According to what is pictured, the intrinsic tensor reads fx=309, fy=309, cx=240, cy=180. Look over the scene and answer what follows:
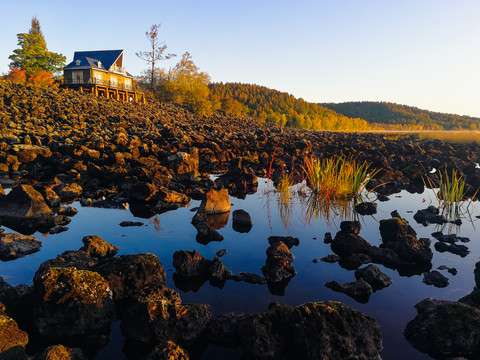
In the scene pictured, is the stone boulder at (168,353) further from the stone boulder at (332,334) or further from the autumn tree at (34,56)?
the autumn tree at (34,56)

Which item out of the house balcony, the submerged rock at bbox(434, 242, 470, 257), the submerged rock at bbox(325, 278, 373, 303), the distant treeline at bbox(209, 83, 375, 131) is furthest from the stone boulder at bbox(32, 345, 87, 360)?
the distant treeline at bbox(209, 83, 375, 131)

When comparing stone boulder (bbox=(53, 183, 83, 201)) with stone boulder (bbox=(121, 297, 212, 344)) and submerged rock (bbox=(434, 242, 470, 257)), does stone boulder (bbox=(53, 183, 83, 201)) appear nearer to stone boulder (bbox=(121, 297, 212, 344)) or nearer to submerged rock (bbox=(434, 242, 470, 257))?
stone boulder (bbox=(121, 297, 212, 344))

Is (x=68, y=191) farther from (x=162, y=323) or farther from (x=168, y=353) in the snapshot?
(x=168, y=353)

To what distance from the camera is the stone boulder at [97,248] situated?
16.0ft

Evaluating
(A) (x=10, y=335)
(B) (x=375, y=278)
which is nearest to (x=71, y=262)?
(A) (x=10, y=335)

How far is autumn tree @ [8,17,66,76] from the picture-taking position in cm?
4747

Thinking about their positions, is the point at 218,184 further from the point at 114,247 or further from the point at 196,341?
the point at 196,341

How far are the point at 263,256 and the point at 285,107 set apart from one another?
303 feet

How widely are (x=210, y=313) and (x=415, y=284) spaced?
3052mm

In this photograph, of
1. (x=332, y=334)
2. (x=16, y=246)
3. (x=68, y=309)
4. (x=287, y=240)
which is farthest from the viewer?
(x=287, y=240)

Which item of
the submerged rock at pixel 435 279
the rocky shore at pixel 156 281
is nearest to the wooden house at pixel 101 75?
the rocky shore at pixel 156 281

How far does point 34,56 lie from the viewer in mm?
48500

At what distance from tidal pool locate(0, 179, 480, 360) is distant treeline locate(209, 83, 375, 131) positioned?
5768 centimetres

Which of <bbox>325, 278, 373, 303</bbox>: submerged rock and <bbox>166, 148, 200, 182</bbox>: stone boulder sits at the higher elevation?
<bbox>166, 148, 200, 182</bbox>: stone boulder
